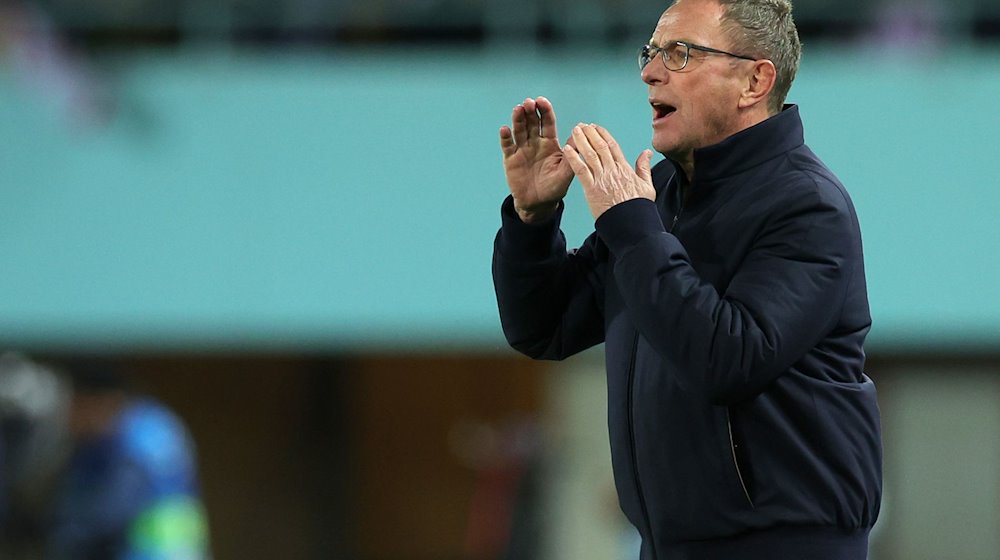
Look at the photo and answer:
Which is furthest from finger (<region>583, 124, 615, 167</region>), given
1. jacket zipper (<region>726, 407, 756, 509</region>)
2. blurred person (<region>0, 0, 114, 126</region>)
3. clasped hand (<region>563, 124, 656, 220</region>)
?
blurred person (<region>0, 0, 114, 126</region>)

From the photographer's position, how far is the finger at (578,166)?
8.48 ft

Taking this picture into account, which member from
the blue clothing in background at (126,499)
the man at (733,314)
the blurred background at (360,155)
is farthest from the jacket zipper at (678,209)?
the blurred background at (360,155)

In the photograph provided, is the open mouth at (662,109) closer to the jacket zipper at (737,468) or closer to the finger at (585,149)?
the finger at (585,149)

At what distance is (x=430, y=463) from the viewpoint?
41.9ft

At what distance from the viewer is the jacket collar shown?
262cm

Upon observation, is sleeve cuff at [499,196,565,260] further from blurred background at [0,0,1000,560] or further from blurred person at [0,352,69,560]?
blurred person at [0,352,69,560]

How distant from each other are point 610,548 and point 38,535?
4.12 metres

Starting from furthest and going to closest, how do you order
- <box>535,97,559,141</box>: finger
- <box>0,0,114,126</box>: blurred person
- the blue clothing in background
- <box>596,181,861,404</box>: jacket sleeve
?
<box>0,0,114,126</box>: blurred person, the blue clothing in background, <box>535,97,559,141</box>: finger, <box>596,181,861,404</box>: jacket sleeve

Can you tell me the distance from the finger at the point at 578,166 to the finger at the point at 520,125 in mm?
190

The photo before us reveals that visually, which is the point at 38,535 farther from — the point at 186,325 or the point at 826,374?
the point at 826,374

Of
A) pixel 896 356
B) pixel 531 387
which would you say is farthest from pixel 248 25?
pixel 896 356

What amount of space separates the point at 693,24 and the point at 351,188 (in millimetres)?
6361

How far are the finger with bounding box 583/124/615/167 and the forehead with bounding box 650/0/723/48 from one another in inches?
7.2

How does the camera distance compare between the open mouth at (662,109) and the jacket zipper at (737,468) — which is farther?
the open mouth at (662,109)
